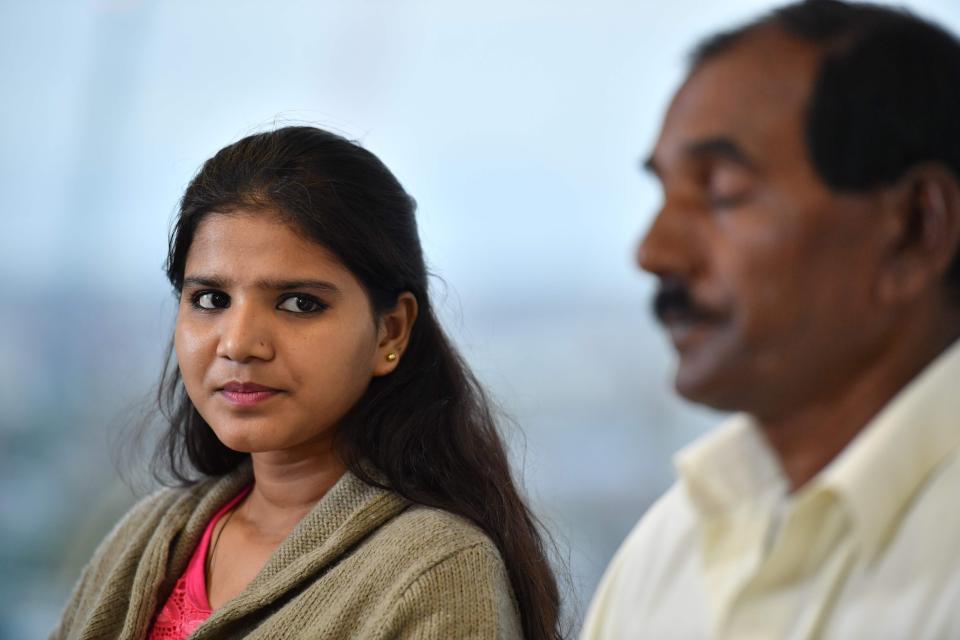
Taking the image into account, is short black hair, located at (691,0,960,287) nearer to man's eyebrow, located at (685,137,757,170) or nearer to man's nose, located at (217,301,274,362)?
man's eyebrow, located at (685,137,757,170)

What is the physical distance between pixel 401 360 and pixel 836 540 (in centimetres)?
106

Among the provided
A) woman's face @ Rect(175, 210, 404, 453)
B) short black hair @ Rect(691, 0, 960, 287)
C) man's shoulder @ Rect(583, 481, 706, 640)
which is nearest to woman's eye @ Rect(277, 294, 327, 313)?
woman's face @ Rect(175, 210, 404, 453)

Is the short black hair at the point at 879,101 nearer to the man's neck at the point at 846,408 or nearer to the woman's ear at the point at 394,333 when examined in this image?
the man's neck at the point at 846,408

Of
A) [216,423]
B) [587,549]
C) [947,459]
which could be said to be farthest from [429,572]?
[587,549]

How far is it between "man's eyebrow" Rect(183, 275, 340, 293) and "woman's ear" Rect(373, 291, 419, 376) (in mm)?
123

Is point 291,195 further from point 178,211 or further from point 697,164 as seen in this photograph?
point 697,164

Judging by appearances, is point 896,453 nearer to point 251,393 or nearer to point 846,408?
point 846,408

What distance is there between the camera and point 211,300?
6.06ft

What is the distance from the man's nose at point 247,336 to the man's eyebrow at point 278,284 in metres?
0.04

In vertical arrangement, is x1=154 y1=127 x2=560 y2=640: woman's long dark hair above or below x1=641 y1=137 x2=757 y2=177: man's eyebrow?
below

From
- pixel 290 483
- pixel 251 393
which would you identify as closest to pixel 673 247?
pixel 251 393

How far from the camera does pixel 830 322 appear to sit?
98 cm

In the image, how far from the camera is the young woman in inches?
66.8

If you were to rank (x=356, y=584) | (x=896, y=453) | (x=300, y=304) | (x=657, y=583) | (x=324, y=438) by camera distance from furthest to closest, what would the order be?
(x=324, y=438)
(x=300, y=304)
(x=356, y=584)
(x=657, y=583)
(x=896, y=453)
